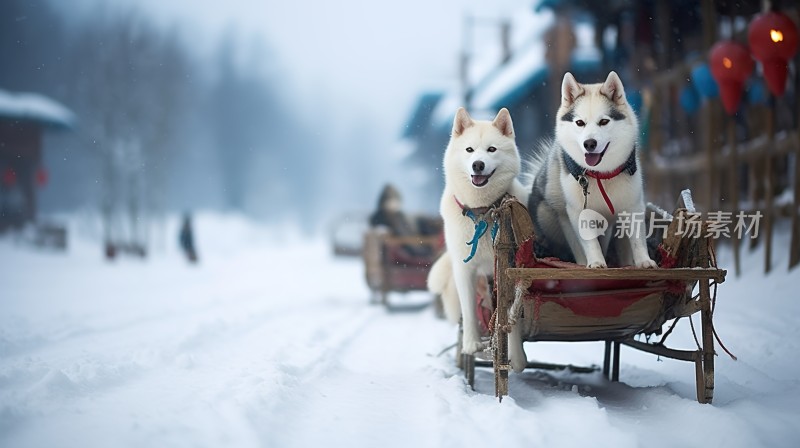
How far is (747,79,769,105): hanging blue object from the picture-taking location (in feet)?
25.9

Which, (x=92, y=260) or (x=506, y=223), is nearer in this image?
(x=506, y=223)

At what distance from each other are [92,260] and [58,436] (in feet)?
64.1

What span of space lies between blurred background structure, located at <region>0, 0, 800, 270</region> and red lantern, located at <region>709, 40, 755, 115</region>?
723mm

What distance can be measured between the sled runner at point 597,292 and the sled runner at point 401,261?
5.18 metres

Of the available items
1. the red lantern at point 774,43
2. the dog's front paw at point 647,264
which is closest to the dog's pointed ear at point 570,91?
the dog's front paw at point 647,264

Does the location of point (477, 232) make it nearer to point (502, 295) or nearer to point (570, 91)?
point (502, 295)

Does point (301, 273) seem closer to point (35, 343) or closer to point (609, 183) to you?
point (35, 343)

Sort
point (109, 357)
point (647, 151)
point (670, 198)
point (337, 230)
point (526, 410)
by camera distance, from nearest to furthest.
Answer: point (526, 410)
point (109, 357)
point (670, 198)
point (647, 151)
point (337, 230)

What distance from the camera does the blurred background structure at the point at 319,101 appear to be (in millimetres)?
8578

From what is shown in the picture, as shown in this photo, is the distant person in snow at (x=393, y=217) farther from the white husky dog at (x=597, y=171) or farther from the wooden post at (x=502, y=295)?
the wooden post at (x=502, y=295)

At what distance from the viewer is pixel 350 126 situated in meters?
57.7

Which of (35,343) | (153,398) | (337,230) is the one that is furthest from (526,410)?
(337,230)

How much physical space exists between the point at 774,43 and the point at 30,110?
24.6 meters

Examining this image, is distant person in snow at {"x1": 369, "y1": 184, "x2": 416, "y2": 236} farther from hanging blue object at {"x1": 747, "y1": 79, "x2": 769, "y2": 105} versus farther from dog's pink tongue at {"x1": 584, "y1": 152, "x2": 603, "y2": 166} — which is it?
dog's pink tongue at {"x1": 584, "y1": 152, "x2": 603, "y2": 166}
